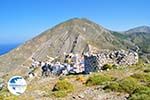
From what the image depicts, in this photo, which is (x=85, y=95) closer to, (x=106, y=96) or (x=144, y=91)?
(x=106, y=96)

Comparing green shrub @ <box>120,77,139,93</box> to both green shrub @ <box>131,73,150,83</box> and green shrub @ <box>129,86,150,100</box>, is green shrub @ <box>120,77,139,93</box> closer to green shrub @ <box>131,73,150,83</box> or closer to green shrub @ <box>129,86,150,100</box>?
green shrub @ <box>129,86,150,100</box>

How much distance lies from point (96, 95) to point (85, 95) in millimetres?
613

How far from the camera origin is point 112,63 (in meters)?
38.2

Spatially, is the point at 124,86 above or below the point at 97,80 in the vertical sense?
below

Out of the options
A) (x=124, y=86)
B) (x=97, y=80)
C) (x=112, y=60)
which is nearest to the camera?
(x=124, y=86)

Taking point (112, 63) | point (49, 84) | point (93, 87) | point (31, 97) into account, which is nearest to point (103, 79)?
point (93, 87)

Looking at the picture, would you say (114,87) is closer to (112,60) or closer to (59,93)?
(59,93)

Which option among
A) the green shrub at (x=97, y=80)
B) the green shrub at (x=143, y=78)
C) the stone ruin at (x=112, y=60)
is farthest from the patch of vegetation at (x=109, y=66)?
the green shrub at (x=143, y=78)

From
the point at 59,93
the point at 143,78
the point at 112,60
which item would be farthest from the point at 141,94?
the point at 112,60
